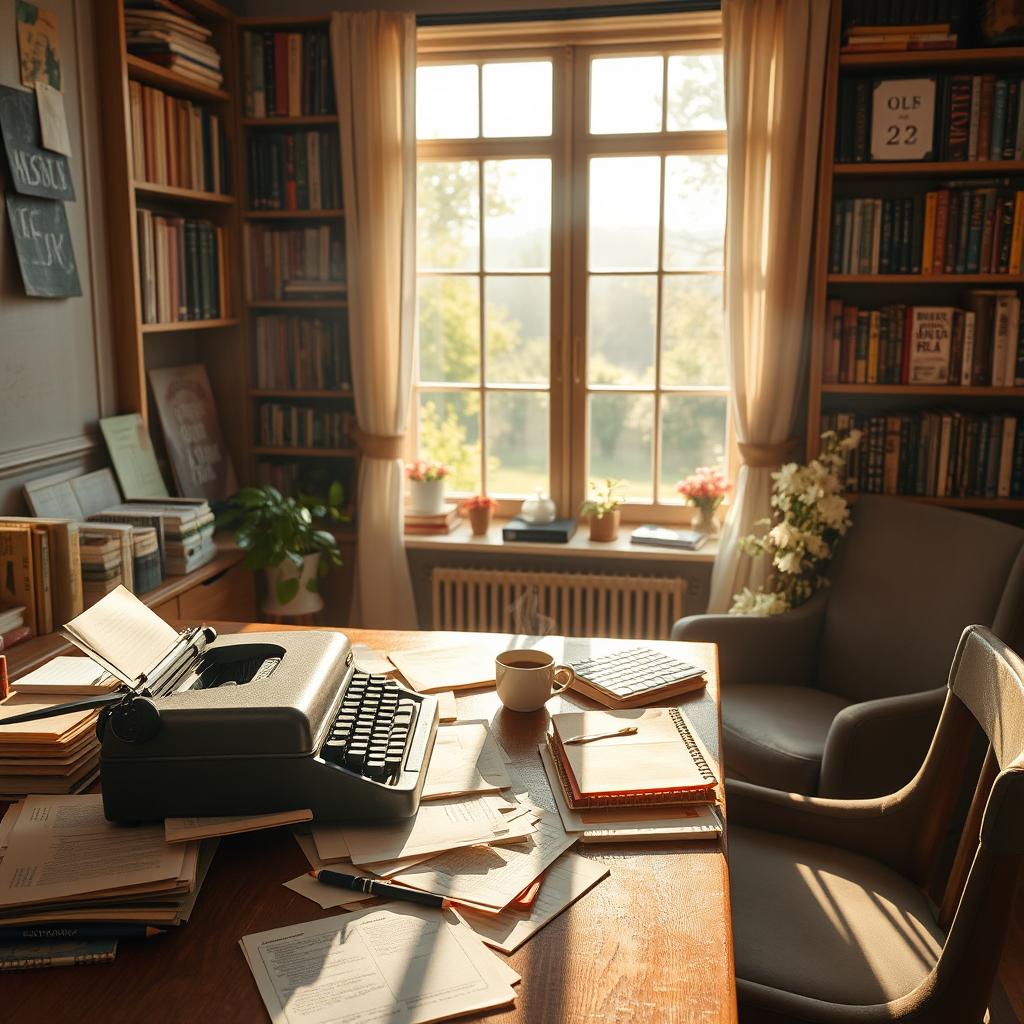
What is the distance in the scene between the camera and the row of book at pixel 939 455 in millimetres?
3428

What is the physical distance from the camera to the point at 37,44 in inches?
115

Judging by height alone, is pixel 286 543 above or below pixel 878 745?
above

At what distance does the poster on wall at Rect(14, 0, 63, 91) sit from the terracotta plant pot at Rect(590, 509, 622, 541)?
2168 millimetres

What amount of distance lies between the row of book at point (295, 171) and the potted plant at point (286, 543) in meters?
1.07

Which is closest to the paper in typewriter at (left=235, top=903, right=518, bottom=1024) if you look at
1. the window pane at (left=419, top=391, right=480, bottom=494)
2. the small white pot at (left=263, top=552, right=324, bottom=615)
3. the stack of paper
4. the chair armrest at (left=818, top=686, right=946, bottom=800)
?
the stack of paper

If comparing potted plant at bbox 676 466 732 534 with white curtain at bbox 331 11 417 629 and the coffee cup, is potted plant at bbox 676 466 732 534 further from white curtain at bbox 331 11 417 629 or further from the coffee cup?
the coffee cup

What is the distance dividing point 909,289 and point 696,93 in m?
1.01

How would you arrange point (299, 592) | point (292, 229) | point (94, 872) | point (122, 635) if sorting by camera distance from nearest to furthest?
1. point (94, 872)
2. point (122, 635)
3. point (299, 592)
4. point (292, 229)

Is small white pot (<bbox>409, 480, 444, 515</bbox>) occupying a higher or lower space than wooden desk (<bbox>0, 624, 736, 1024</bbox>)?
higher

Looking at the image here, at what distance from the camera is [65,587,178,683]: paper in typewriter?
1423mm

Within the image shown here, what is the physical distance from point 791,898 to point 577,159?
2757mm

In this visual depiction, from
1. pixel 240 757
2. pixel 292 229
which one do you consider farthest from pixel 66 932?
pixel 292 229

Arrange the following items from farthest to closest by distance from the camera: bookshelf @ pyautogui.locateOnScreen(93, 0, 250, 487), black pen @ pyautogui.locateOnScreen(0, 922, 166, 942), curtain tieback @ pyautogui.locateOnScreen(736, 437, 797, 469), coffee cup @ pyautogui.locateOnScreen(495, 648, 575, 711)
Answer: curtain tieback @ pyautogui.locateOnScreen(736, 437, 797, 469), bookshelf @ pyautogui.locateOnScreen(93, 0, 250, 487), coffee cup @ pyautogui.locateOnScreen(495, 648, 575, 711), black pen @ pyautogui.locateOnScreen(0, 922, 166, 942)

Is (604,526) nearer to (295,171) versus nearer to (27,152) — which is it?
(295,171)
